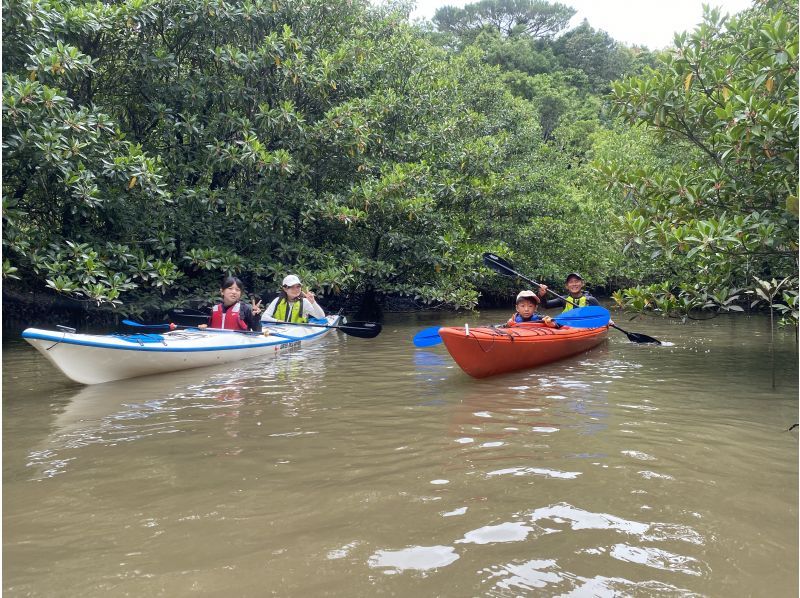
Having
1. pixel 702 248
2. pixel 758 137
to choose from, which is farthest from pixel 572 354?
pixel 758 137

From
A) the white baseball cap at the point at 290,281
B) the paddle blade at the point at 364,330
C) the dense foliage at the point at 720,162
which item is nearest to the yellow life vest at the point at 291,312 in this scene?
the white baseball cap at the point at 290,281

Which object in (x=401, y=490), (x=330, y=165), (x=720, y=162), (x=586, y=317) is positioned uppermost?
(x=330, y=165)

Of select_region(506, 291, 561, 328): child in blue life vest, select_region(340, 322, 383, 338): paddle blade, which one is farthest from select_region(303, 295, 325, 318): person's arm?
select_region(506, 291, 561, 328): child in blue life vest

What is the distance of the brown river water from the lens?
7.69ft

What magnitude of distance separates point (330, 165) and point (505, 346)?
7722 millimetres

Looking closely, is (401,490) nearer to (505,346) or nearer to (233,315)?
(505,346)

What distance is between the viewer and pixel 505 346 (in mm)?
6680

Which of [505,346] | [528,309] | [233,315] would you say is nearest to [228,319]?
[233,315]

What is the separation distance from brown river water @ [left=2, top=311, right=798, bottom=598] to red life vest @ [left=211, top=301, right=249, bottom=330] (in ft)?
6.49

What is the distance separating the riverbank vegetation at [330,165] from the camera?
643 cm

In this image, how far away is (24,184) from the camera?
962 cm

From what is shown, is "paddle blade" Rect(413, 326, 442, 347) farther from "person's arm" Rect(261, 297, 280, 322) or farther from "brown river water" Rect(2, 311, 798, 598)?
"person's arm" Rect(261, 297, 280, 322)

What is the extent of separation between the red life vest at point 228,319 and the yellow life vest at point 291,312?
6.14 feet

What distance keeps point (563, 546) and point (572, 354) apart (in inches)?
242
